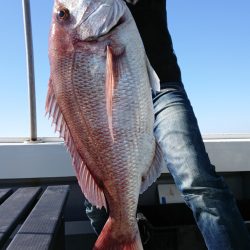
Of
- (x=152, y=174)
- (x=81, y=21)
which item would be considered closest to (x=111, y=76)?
(x=81, y=21)

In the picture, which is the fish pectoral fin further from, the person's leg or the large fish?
the person's leg

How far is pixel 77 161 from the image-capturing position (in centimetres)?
134

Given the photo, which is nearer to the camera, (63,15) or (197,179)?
(63,15)

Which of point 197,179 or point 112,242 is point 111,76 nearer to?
point 112,242

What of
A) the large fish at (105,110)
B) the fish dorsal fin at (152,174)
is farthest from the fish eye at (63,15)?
the fish dorsal fin at (152,174)

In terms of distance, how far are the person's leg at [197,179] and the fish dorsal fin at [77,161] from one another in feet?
1.64

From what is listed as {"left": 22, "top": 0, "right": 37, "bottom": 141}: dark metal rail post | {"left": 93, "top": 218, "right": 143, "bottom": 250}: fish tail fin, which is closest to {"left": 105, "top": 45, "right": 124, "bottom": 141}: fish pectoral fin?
{"left": 93, "top": 218, "right": 143, "bottom": 250}: fish tail fin

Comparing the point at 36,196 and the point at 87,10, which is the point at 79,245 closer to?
the point at 36,196

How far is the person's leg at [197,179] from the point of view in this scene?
1.65m

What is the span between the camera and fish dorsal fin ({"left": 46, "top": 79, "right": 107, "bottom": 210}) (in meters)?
1.32

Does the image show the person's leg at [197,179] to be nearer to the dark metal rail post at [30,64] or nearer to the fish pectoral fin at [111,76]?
the fish pectoral fin at [111,76]

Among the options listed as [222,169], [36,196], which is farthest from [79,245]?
[222,169]

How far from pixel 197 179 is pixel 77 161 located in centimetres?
58

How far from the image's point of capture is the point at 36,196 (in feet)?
7.95
